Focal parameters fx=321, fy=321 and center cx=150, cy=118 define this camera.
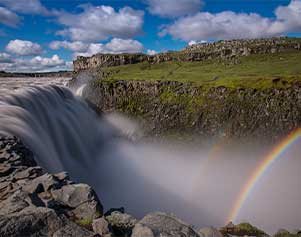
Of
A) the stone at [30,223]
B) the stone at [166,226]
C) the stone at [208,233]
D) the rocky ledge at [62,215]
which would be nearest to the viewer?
the stone at [30,223]

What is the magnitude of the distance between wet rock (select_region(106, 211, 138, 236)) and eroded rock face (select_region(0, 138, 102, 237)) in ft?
2.35

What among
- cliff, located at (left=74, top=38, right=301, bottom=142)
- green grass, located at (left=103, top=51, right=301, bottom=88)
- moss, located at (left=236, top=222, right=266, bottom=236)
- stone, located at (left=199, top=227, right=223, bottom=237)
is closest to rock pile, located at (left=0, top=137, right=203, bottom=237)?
stone, located at (left=199, top=227, right=223, bottom=237)

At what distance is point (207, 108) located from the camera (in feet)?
268

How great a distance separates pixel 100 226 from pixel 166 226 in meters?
2.71

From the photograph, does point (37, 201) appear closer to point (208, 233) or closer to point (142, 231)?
point (142, 231)

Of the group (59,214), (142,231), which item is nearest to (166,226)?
(142,231)

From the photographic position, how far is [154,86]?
9519cm

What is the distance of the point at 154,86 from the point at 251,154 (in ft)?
118

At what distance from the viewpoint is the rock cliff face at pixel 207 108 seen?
243ft

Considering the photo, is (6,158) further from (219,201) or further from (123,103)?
(123,103)

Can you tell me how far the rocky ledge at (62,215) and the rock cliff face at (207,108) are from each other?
5959cm

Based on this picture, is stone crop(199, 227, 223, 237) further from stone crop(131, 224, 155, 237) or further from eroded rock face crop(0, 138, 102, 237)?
eroded rock face crop(0, 138, 102, 237)

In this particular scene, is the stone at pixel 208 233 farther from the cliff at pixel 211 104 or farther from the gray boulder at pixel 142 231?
the cliff at pixel 211 104

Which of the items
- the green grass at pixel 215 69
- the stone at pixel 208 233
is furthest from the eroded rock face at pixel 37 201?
the green grass at pixel 215 69
